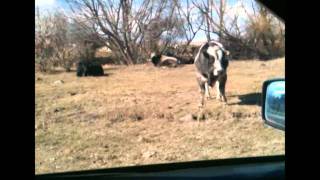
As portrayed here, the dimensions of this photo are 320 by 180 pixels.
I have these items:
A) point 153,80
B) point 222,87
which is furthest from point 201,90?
point 153,80

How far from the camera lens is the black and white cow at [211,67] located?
4.18 meters

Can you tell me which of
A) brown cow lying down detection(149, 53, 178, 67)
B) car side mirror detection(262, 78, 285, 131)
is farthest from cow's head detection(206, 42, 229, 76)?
car side mirror detection(262, 78, 285, 131)

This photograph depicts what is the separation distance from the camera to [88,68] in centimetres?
393

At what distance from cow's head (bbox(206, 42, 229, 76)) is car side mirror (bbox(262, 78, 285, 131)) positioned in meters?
2.31

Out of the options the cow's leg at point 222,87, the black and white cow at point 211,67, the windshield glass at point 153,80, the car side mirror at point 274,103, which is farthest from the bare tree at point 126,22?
the car side mirror at point 274,103

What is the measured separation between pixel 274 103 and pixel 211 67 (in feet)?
8.36

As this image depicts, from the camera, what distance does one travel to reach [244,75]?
4461 mm

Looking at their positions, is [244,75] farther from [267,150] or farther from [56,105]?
[56,105]

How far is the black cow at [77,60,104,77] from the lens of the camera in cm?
395

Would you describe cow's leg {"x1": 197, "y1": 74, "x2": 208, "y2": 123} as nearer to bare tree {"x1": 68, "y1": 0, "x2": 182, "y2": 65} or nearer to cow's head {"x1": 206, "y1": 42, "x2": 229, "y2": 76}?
cow's head {"x1": 206, "y1": 42, "x2": 229, "y2": 76}

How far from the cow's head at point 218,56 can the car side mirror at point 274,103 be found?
2309 mm
